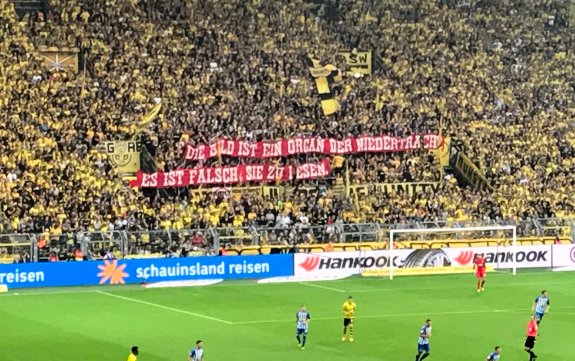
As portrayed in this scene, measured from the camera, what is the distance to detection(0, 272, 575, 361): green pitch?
122 feet

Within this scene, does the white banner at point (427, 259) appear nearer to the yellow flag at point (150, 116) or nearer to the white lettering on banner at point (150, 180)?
the white lettering on banner at point (150, 180)

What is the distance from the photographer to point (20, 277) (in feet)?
164

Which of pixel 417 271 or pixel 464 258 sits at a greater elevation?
pixel 464 258

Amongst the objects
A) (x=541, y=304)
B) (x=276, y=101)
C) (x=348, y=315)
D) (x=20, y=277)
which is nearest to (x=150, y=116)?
(x=276, y=101)

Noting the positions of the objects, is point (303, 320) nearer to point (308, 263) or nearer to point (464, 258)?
point (308, 263)

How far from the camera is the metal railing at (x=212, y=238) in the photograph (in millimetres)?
50906

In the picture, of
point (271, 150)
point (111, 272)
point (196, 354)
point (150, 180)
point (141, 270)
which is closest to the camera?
point (196, 354)

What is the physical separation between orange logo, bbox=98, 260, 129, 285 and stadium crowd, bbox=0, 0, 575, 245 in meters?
3.16

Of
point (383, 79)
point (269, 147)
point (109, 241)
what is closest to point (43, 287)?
point (109, 241)

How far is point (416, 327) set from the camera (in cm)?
4231

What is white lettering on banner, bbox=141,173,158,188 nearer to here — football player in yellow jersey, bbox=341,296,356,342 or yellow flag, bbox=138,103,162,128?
yellow flag, bbox=138,103,162,128

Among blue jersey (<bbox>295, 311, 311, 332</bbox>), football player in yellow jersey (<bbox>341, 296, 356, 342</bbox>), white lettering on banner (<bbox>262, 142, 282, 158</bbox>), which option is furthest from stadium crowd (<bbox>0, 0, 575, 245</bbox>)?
blue jersey (<bbox>295, 311, 311, 332</bbox>)

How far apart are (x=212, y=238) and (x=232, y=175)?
22.6ft

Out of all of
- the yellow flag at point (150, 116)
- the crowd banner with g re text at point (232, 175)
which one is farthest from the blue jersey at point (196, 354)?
the yellow flag at point (150, 116)
